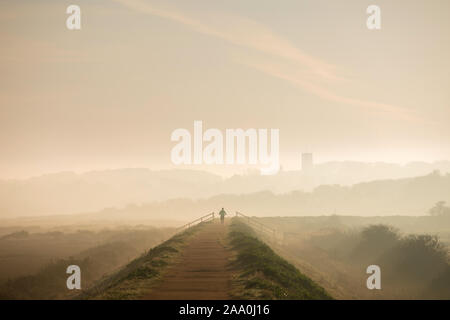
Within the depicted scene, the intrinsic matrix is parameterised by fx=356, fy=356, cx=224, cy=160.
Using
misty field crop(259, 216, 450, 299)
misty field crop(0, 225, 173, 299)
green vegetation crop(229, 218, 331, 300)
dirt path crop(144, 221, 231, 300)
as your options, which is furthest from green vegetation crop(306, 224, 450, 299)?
misty field crop(0, 225, 173, 299)

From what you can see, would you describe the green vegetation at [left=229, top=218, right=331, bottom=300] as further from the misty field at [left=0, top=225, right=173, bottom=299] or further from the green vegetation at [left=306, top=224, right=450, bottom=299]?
the misty field at [left=0, top=225, right=173, bottom=299]

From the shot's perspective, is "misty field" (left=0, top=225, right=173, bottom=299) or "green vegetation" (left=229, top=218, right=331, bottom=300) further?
"misty field" (left=0, top=225, right=173, bottom=299)

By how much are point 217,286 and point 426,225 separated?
8648 centimetres

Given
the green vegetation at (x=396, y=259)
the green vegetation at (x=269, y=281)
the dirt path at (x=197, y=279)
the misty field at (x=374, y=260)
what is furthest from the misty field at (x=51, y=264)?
the green vegetation at (x=396, y=259)

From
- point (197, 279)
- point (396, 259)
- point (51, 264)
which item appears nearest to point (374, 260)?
point (396, 259)

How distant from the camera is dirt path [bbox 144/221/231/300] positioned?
47.6ft

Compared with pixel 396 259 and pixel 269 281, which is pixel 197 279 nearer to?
pixel 269 281

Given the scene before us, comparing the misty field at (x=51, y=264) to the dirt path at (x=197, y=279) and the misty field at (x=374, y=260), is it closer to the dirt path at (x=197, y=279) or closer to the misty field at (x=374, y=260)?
the dirt path at (x=197, y=279)

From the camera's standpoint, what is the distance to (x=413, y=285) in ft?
124
